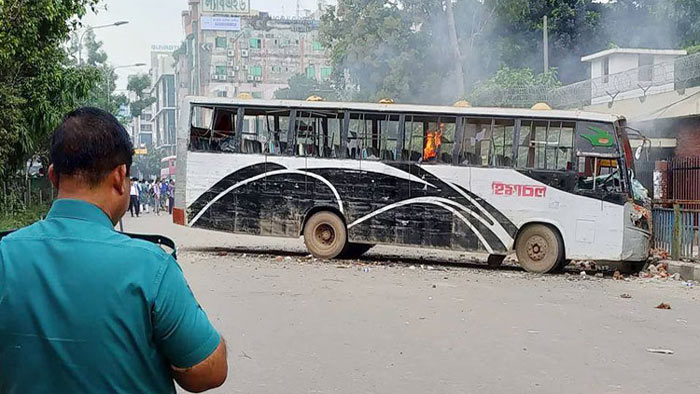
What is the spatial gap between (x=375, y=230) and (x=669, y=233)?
5203 millimetres

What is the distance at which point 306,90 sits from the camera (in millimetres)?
65562

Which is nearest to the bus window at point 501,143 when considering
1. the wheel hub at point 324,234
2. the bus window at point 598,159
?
the bus window at point 598,159

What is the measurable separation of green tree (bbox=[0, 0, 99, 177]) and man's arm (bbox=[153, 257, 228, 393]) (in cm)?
1463

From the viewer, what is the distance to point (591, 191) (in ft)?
48.5

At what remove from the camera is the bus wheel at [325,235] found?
52.2ft

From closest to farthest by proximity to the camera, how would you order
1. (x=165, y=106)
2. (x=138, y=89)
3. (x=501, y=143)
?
1. (x=501, y=143)
2. (x=138, y=89)
3. (x=165, y=106)

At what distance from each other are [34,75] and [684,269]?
13530 mm

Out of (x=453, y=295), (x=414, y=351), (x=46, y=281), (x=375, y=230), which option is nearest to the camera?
(x=46, y=281)

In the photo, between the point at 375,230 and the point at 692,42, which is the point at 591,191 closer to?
the point at 375,230

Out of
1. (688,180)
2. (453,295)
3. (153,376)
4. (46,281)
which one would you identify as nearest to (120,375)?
(153,376)

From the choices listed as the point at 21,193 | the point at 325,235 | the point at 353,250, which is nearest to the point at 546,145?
the point at 325,235

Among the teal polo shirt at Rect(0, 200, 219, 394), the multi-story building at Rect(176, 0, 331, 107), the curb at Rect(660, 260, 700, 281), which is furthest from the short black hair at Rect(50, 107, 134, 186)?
the multi-story building at Rect(176, 0, 331, 107)

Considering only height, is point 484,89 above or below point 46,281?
above

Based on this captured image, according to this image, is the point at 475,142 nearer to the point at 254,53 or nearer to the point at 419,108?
the point at 419,108
